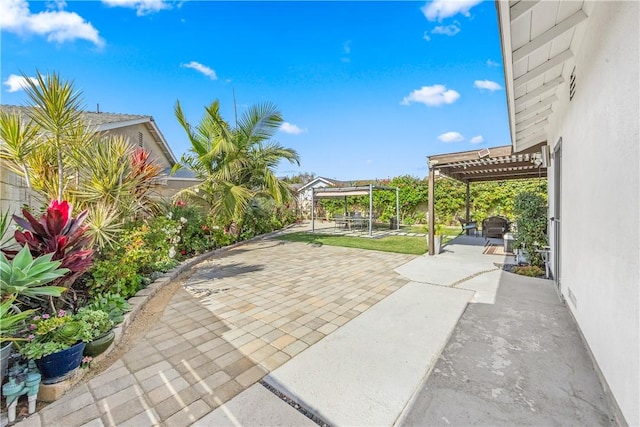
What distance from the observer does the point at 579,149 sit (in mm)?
3344

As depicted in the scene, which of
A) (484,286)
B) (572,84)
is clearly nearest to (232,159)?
(484,286)

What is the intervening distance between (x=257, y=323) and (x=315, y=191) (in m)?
12.5

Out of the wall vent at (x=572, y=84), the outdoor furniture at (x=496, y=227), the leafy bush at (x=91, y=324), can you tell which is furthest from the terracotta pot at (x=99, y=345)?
the outdoor furniture at (x=496, y=227)

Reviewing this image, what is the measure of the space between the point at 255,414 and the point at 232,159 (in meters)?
8.20

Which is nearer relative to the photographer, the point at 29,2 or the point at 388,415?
the point at 388,415

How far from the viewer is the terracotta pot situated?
2.71m

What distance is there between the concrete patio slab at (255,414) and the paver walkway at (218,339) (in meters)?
0.09

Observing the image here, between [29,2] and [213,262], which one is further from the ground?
[29,2]

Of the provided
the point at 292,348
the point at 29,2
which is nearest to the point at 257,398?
the point at 292,348

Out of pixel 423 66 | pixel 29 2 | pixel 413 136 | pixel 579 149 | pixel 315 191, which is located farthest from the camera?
pixel 413 136

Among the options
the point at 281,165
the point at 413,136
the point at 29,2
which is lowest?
the point at 281,165

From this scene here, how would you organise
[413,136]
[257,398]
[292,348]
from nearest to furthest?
1. [257,398]
2. [292,348]
3. [413,136]

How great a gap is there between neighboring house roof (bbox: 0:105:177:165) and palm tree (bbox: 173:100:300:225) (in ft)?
9.41

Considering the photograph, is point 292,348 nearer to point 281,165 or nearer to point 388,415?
point 388,415
